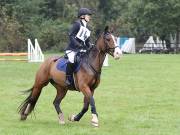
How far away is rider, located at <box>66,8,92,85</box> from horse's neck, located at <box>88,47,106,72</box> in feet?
0.83

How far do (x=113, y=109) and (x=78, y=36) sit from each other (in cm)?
316

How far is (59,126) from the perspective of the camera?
37.6 feet

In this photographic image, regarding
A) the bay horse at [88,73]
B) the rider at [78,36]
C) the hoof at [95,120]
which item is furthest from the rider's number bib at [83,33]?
the hoof at [95,120]

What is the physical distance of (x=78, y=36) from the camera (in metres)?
11.6

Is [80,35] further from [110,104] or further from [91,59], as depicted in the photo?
[110,104]

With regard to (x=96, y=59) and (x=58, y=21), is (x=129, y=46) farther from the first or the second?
(x=96, y=59)

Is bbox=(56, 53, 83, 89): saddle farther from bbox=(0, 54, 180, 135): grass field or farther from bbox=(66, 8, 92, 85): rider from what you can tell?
bbox=(0, 54, 180, 135): grass field

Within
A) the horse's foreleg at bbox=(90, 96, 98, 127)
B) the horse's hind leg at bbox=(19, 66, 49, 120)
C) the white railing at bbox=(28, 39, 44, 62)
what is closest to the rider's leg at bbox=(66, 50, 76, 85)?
the horse's hind leg at bbox=(19, 66, 49, 120)

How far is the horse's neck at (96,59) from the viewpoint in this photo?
11.6 meters

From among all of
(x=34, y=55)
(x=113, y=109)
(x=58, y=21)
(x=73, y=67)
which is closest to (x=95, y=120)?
(x=73, y=67)

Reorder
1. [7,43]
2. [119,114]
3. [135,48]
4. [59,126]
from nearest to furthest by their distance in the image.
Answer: [59,126]
[119,114]
[7,43]
[135,48]

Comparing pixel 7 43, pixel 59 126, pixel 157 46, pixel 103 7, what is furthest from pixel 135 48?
pixel 59 126

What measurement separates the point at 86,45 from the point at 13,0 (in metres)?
Answer: 53.1

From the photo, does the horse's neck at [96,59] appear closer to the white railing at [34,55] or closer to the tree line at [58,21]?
the white railing at [34,55]
